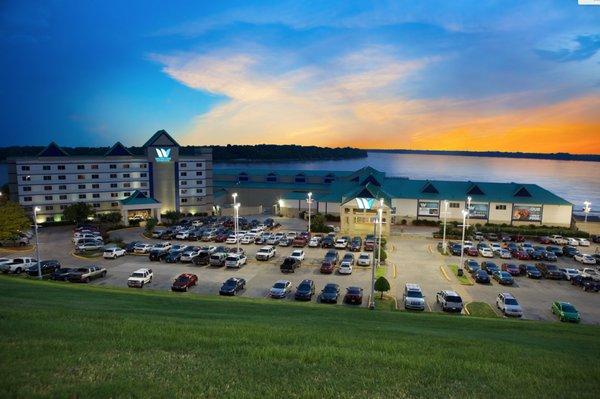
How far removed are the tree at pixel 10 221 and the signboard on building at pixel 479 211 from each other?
61.9 metres

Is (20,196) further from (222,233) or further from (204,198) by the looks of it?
(222,233)

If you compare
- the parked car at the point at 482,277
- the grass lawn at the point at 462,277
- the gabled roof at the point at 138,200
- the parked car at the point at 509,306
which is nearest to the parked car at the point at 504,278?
the parked car at the point at 482,277

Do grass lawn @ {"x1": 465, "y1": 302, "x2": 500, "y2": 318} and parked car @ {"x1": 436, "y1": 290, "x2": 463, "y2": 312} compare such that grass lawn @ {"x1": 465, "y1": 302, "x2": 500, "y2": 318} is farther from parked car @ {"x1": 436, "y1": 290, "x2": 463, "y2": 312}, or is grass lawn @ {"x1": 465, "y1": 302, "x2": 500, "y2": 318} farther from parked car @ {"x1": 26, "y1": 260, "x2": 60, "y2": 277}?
parked car @ {"x1": 26, "y1": 260, "x2": 60, "y2": 277}

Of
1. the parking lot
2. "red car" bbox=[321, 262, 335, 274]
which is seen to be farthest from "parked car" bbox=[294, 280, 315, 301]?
"red car" bbox=[321, 262, 335, 274]

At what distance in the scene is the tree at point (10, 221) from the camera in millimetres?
43375

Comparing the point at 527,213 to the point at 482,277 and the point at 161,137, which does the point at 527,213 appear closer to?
the point at 482,277

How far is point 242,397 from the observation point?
8273mm

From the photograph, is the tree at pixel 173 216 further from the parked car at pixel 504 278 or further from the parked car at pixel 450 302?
the parked car at pixel 504 278

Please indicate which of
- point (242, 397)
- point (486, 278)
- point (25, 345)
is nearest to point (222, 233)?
point (486, 278)

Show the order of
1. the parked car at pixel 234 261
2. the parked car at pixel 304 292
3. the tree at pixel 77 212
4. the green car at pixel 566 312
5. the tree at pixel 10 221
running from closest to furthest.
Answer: the green car at pixel 566 312, the parked car at pixel 304 292, the parked car at pixel 234 261, the tree at pixel 10 221, the tree at pixel 77 212

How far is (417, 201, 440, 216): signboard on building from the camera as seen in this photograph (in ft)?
209

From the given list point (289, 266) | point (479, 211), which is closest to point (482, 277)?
point (289, 266)

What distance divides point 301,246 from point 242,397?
40.4 meters

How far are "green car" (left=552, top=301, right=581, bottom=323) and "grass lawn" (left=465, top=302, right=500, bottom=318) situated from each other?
393 centimetres
